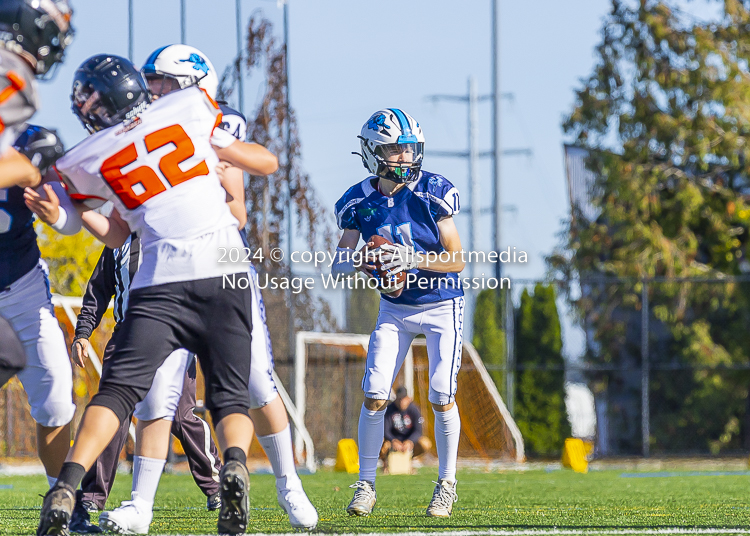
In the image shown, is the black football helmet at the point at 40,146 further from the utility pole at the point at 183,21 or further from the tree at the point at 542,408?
the tree at the point at 542,408

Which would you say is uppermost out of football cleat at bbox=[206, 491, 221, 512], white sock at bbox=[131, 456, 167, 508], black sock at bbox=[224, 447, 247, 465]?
black sock at bbox=[224, 447, 247, 465]

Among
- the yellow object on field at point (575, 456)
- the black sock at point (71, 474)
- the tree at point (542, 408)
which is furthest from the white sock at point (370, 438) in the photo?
the tree at point (542, 408)

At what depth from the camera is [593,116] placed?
19.0 m

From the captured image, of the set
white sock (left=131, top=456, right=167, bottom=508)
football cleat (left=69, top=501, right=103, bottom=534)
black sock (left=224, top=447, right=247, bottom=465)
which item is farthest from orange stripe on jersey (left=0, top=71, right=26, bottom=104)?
football cleat (left=69, top=501, right=103, bottom=534)

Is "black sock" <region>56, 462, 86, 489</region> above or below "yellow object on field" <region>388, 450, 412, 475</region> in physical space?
above

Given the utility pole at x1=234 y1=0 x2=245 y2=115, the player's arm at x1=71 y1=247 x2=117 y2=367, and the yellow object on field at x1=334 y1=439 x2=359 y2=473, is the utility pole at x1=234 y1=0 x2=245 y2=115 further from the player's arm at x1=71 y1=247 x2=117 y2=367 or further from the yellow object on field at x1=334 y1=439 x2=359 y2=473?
the player's arm at x1=71 y1=247 x2=117 y2=367

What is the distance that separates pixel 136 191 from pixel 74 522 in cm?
177

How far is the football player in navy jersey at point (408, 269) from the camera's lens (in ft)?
17.6

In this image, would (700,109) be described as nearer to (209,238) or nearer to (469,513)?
(469,513)

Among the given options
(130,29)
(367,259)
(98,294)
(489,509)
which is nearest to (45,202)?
(98,294)

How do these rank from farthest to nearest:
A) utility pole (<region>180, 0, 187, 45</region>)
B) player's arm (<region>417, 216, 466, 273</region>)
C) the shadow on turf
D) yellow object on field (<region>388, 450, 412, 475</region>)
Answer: utility pole (<region>180, 0, 187, 45</region>)
yellow object on field (<region>388, 450, 412, 475</region>)
player's arm (<region>417, 216, 466, 273</region>)
the shadow on turf

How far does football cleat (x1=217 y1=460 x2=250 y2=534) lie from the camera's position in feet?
11.0

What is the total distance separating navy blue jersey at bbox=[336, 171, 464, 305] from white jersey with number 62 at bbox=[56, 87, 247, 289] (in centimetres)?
195

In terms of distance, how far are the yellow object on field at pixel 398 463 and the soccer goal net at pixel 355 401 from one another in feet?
6.89
